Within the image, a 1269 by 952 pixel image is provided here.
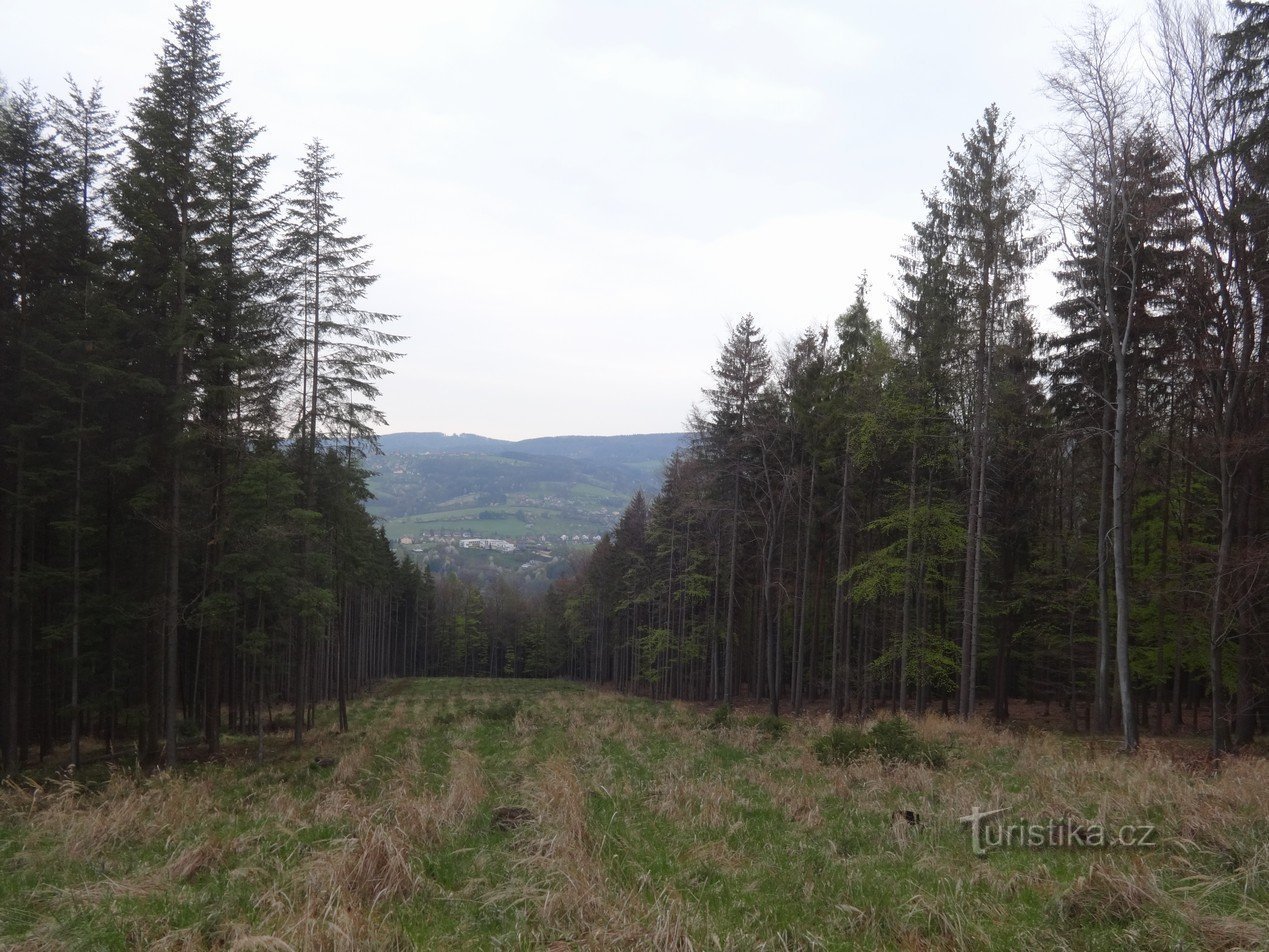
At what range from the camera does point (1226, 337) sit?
1366 centimetres

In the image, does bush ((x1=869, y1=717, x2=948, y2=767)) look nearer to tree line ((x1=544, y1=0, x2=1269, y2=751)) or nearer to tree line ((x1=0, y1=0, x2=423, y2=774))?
tree line ((x1=544, y1=0, x2=1269, y2=751))

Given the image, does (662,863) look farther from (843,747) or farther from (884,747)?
(843,747)

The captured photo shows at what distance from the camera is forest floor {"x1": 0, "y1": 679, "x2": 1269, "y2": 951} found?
16.5 feet

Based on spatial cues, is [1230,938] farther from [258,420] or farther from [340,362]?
[340,362]

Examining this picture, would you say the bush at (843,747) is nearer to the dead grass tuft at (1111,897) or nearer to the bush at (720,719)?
the bush at (720,719)

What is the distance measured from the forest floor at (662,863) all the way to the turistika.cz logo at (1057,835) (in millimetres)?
72

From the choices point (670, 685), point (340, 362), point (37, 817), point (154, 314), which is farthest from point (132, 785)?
point (670, 685)

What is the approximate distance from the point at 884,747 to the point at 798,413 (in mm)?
13242

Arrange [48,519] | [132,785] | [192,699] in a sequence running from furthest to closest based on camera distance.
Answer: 1. [192,699]
2. [48,519]
3. [132,785]

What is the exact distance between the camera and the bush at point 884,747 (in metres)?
12.1

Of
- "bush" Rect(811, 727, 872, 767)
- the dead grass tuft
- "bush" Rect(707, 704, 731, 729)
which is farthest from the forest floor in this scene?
"bush" Rect(707, 704, 731, 729)

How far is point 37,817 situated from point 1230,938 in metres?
12.5

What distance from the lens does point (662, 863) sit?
22.2 ft

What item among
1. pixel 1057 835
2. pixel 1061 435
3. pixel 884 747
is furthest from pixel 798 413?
pixel 1057 835
